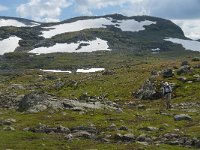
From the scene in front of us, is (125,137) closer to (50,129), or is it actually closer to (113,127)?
(113,127)

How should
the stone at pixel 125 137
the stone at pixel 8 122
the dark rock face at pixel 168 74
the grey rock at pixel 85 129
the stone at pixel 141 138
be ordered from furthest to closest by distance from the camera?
the dark rock face at pixel 168 74
the stone at pixel 8 122
the grey rock at pixel 85 129
the stone at pixel 125 137
the stone at pixel 141 138

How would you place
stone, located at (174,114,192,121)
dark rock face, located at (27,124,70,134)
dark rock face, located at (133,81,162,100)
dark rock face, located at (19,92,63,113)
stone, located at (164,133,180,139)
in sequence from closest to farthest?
stone, located at (164,133,180,139), dark rock face, located at (27,124,70,134), stone, located at (174,114,192,121), dark rock face, located at (19,92,63,113), dark rock face, located at (133,81,162,100)

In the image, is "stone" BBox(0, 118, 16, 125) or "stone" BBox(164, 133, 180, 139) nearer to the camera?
"stone" BBox(164, 133, 180, 139)

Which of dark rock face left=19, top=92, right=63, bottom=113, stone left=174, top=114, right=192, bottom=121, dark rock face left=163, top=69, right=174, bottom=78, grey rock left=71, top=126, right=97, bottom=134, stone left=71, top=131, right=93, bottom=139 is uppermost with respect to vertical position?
dark rock face left=163, top=69, right=174, bottom=78

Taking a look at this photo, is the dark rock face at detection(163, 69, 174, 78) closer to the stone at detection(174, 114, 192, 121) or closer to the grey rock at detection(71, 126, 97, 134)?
the stone at detection(174, 114, 192, 121)

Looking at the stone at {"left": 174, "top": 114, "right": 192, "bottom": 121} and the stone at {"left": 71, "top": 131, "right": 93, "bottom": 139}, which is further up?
the stone at {"left": 174, "top": 114, "right": 192, "bottom": 121}

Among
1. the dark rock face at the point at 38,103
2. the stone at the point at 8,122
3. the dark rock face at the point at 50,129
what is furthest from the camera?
the dark rock face at the point at 38,103

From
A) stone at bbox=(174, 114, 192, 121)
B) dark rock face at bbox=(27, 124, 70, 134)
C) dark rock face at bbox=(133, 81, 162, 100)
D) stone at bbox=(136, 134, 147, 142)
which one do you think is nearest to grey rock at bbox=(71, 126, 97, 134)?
dark rock face at bbox=(27, 124, 70, 134)

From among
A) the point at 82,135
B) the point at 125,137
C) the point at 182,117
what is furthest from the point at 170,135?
the point at 182,117


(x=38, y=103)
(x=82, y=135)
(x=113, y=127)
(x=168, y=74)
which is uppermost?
(x=168, y=74)

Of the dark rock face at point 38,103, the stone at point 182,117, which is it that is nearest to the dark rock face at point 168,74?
the dark rock face at point 38,103

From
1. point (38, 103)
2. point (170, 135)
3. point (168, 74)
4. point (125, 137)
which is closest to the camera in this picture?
point (125, 137)

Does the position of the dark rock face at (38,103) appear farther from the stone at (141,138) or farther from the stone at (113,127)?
the stone at (141,138)

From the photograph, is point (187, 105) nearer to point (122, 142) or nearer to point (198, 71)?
point (198, 71)
